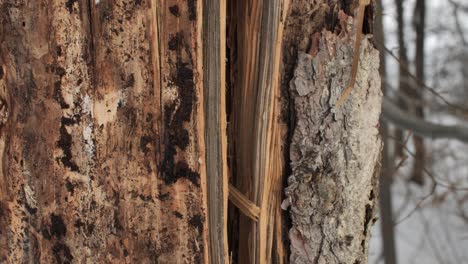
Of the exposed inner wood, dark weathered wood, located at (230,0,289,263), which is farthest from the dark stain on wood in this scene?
the exposed inner wood

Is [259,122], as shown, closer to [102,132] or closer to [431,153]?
[102,132]

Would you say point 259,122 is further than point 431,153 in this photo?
No

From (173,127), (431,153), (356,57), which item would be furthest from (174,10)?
(431,153)

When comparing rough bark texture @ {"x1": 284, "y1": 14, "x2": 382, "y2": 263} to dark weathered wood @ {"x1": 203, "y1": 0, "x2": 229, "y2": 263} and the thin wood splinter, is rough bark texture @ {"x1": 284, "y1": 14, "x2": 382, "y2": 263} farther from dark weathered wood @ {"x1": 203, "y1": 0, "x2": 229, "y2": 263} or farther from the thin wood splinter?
dark weathered wood @ {"x1": 203, "y1": 0, "x2": 229, "y2": 263}

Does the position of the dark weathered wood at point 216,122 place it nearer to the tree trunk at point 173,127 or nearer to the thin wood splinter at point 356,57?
the tree trunk at point 173,127

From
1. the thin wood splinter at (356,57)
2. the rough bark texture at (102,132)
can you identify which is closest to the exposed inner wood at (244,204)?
the rough bark texture at (102,132)

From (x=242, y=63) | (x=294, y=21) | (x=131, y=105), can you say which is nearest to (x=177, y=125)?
(x=131, y=105)

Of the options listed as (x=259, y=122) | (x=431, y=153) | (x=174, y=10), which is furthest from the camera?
(x=431, y=153)
